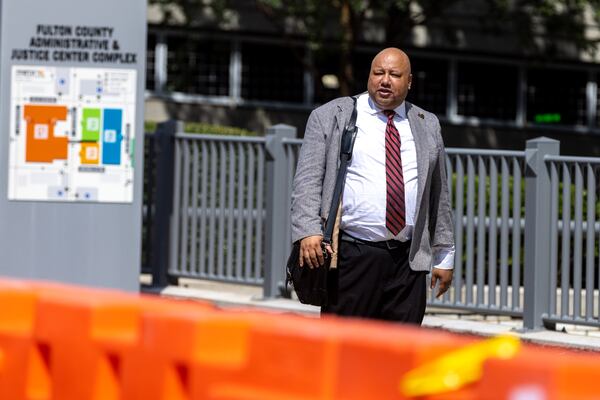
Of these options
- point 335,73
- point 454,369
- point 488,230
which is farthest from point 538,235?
point 335,73

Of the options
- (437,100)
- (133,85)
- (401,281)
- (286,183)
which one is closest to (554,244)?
(286,183)

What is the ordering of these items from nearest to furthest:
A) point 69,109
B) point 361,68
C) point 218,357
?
point 218,357 → point 69,109 → point 361,68

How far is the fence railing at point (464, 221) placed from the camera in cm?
1031

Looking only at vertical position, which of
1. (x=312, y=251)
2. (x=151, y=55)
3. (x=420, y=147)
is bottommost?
(x=312, y=251)

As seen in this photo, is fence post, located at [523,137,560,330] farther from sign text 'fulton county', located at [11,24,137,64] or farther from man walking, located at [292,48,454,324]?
man walking, located at [292,48,454,324]

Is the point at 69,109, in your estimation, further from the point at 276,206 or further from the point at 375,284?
the point at 375,284

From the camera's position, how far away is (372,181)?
5887 millimetres

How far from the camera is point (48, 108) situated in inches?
417

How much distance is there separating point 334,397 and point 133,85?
6761 millimetres

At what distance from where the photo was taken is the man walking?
232 inches

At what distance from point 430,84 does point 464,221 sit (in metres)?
13.5

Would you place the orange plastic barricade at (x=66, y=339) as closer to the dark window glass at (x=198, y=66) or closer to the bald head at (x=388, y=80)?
the bald head at (x=388, y=80)

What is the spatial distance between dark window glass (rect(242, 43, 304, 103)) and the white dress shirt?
56.7 feet

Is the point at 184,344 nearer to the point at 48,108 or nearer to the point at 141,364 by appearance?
the point at 141,364
